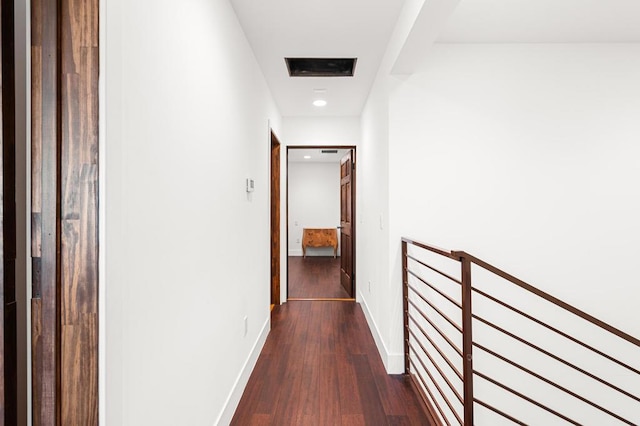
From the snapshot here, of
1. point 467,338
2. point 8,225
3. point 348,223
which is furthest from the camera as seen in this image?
point 348,223

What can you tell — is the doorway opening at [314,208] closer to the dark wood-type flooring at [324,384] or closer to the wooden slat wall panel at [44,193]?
the dark wood-type flooring at [324,384]

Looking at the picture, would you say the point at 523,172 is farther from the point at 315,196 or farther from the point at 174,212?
the point at 315,196

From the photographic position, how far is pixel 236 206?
2.17m

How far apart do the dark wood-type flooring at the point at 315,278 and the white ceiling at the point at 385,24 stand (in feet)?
9.86

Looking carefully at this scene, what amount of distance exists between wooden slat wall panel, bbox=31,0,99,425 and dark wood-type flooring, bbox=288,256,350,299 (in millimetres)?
3934

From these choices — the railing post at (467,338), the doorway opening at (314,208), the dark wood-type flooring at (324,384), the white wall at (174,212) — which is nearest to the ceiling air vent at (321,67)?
the white wall at (174,212)

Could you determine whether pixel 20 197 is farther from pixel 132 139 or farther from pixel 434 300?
pixel 434 300

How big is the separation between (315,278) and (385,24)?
435 centimetres

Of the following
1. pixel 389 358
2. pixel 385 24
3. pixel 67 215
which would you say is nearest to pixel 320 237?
pixel 389 358

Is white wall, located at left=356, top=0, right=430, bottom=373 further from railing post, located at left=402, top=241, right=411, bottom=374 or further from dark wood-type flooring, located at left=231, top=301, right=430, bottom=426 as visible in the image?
dark wood-type flooring, located at left=231, top=301, right=430, bottom=426

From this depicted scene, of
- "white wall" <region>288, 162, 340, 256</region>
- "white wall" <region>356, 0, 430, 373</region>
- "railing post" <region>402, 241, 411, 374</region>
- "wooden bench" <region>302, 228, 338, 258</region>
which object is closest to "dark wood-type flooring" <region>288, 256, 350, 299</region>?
"wooden bench" <region>302, 228, 338, 258</region>

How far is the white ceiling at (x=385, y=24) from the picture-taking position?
211cm

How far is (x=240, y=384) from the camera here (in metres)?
2.21

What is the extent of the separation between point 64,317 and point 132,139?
0.47 m
